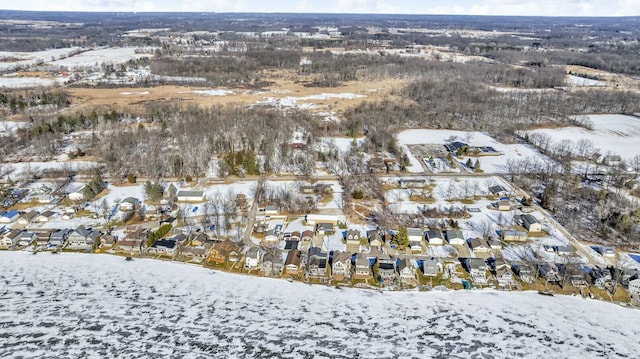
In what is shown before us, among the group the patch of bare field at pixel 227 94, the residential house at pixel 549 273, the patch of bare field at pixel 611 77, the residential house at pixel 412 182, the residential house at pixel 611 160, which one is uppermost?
the patch of bare field at pixel 611 77

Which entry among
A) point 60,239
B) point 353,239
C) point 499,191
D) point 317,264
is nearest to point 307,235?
point 353,239

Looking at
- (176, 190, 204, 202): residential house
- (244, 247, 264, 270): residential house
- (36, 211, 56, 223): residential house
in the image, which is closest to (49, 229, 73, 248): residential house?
(36, 211, 56, 223): residential house

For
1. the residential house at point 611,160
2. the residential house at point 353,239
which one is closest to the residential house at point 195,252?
the residential house at point 353,239

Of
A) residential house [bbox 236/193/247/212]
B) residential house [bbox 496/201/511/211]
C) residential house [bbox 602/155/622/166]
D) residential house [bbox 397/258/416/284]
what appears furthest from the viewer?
residential house [bbox 602/155/622/166]

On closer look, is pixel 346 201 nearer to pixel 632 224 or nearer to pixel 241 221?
pixel 241 221

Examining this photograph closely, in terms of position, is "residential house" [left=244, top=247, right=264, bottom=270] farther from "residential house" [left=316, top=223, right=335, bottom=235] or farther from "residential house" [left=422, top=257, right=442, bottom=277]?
"residential house" [left=422, top=257, right=442, bottom=277]

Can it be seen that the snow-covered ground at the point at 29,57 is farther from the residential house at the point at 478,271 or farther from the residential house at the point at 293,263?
the residential house at the point at 478,271
